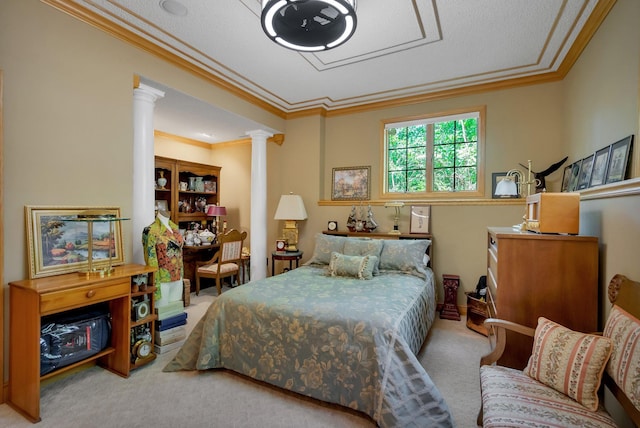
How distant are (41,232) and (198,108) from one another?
2193 millimetres

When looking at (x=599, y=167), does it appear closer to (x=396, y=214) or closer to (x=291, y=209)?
(x=396, y=214)

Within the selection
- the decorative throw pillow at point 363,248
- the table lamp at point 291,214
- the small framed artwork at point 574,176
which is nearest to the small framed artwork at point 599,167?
the small framed artwork at point 574,176

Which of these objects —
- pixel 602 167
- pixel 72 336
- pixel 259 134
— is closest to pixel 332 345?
pixel 72 336

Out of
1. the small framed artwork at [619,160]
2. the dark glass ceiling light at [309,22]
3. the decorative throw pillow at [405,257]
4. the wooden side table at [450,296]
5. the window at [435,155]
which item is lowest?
the wooden side table at [450,296]

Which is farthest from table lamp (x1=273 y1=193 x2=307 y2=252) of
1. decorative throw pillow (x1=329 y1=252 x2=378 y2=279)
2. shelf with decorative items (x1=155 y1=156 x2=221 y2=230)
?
shelf with decorative items (x1=155 y1=156 x2=221 y2=230)

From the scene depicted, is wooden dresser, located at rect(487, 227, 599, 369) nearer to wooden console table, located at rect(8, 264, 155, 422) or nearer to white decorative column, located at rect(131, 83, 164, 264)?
→ wooden console table, located at rect(8, 264, 155, 422)

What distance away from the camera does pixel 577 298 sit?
1789 mm

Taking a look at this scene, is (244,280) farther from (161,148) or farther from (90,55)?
(90,55)

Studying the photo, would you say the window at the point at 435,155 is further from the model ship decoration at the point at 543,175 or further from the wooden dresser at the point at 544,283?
the wooden dresser at the point at 544,283

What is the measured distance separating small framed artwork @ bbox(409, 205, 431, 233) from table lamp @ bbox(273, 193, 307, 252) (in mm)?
1513

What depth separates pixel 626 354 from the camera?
1.23 metres

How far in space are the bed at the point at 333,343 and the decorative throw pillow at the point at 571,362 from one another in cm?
58

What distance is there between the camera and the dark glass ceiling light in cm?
186

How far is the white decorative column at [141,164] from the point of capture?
275 centimetres
